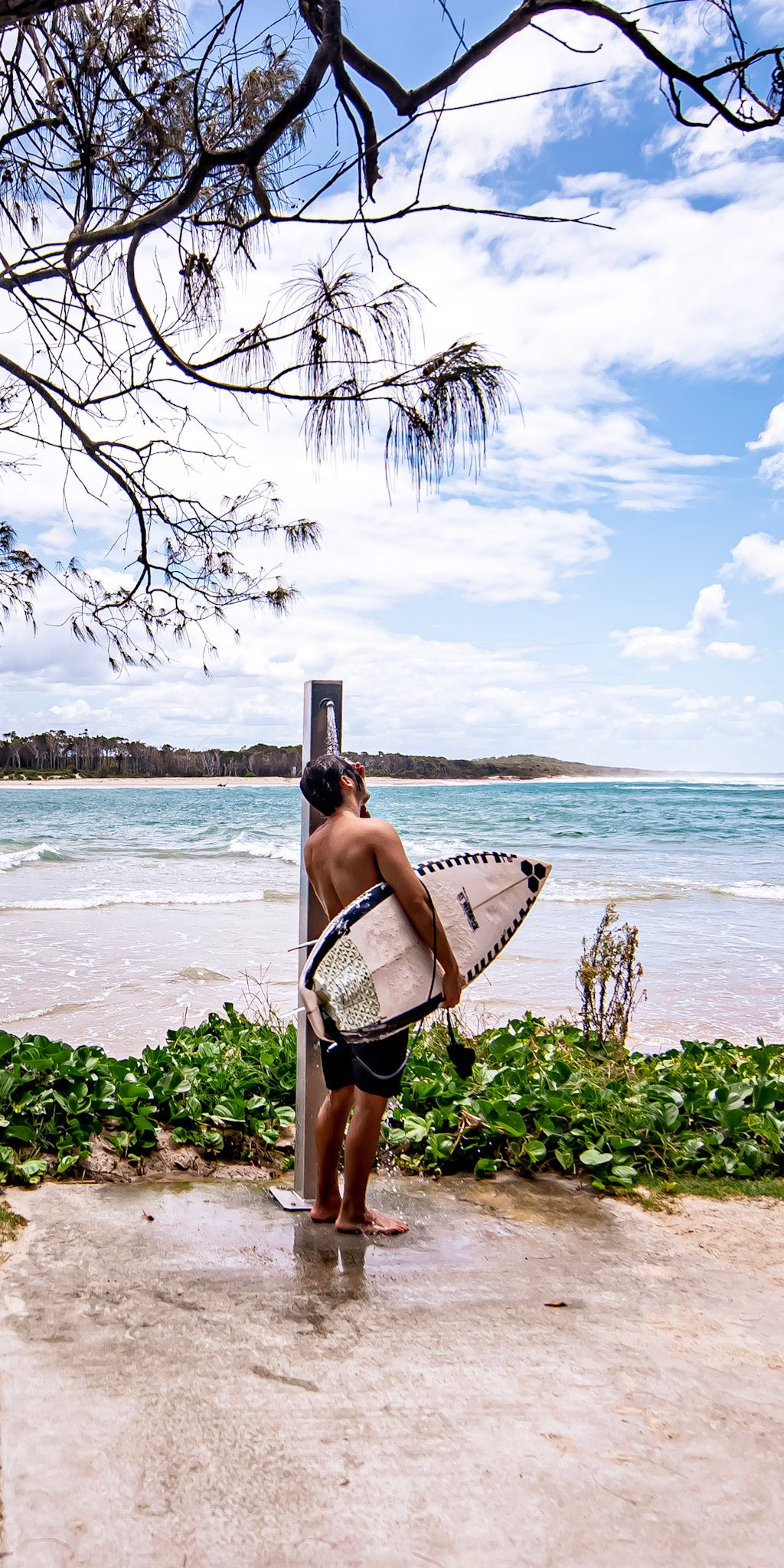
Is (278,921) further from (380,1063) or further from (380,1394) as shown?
(380,1394)

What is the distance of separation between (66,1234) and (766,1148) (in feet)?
9.69

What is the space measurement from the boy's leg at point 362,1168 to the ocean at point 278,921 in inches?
53.7

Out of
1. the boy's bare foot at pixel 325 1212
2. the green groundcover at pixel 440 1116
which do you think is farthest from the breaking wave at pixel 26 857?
the boy's bare foot at pixel 325 1212

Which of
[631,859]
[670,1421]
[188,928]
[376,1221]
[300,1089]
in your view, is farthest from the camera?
[631,859]

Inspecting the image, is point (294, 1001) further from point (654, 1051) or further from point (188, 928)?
point (188, 928)

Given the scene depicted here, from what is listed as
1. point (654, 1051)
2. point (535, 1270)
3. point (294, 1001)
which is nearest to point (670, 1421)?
point (535, 1270)

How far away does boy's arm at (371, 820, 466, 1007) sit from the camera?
137 inches

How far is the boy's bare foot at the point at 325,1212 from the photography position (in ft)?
12.6

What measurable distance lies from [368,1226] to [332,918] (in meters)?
1.09

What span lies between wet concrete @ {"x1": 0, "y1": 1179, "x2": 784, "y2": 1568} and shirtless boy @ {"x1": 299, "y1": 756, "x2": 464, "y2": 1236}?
0.14m

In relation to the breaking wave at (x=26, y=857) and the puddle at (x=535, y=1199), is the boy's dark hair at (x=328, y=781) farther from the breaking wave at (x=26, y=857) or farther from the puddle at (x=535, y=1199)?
the breaking wave at (x=26, y=857)

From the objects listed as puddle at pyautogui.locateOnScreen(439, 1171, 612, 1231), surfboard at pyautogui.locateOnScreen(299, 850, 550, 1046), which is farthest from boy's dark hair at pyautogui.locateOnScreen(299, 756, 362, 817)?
puddle at pyautogui.locateOnScreen(439, 1171, 612, 1231)

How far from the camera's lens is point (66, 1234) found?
11.9ft

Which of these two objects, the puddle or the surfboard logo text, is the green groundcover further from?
the surfboard logo text
